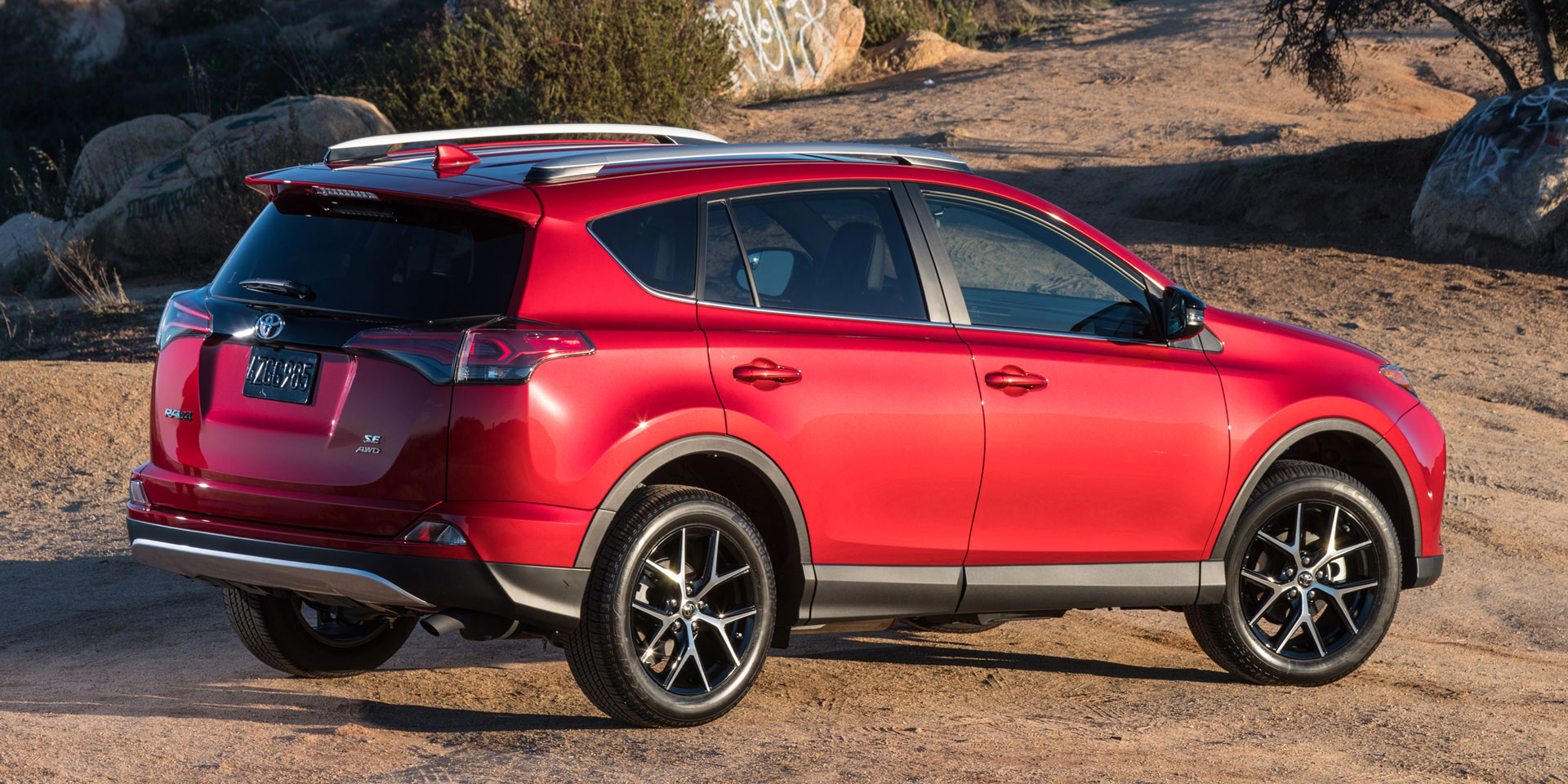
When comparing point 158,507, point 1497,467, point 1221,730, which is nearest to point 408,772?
point 158,507

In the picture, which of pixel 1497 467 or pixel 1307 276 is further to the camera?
pixel 1307 276

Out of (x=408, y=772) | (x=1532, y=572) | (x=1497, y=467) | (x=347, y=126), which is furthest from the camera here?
(x=347, y=126)

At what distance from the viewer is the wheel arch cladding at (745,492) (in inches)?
169

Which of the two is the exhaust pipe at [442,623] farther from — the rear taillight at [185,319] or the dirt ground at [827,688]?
the rear taillight at [185,319]

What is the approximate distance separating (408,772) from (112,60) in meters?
40.3

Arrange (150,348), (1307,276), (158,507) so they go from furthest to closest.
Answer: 1. (1307,276)
2. (150,348)
3. (158,507)

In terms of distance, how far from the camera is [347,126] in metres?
18.8

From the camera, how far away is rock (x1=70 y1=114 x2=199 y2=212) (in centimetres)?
2067

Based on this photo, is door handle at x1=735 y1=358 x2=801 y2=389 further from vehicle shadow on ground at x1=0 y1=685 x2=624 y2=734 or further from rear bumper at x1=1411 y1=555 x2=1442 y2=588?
rear bumper at x1=1411 y1=555 x2=1442 y2=588

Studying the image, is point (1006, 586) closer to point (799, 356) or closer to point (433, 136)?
point (799, 356)

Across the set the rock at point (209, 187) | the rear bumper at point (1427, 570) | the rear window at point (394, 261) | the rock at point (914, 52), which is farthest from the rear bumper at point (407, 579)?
the rock at point (914, 52)

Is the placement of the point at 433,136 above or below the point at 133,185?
above

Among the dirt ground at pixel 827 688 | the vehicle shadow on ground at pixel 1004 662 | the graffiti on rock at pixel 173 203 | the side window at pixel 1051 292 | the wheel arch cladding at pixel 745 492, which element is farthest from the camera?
the graffiti on rock at pixel 173 203

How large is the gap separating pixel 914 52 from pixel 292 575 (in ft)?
84.7
